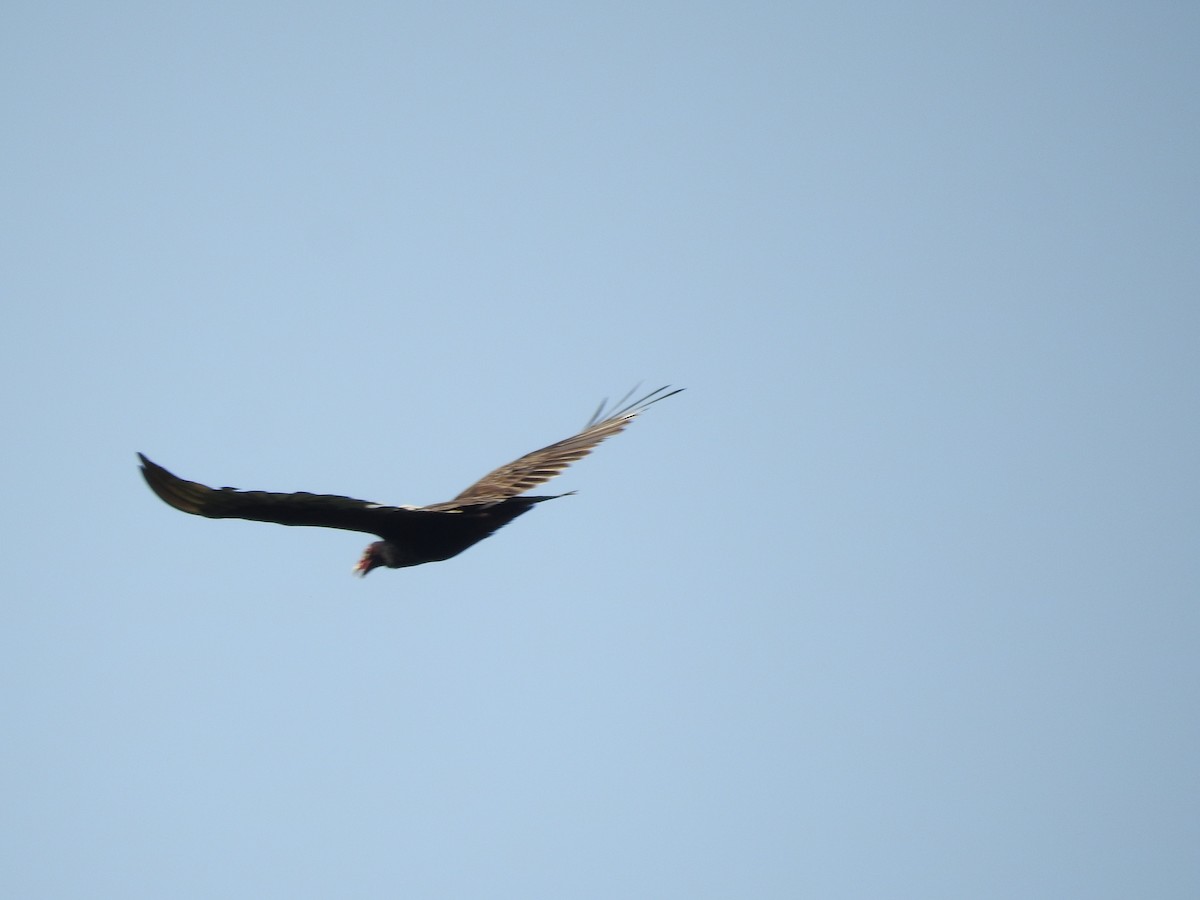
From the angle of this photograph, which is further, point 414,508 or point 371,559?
point 371,559

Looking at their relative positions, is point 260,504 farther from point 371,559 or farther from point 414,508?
point 371,559

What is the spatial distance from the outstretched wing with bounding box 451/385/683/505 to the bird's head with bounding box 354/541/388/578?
0.74 m

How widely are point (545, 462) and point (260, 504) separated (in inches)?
130

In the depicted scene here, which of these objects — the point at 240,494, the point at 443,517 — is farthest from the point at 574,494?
the point at 240,494

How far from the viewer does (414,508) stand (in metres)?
9.73

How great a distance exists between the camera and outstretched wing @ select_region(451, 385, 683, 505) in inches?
442

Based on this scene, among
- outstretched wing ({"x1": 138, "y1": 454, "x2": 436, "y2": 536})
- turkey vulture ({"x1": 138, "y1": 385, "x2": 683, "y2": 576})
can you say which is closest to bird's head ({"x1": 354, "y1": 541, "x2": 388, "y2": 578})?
A: turkey vulture ({"x1": 138, "y1": 385, "x2": 683, "y2": 576})

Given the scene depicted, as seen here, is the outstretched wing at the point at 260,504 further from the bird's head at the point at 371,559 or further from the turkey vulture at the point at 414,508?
the bird's head at the point at 371,559

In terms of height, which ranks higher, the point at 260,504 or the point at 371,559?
the point at 371,559

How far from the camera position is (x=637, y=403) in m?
12.8

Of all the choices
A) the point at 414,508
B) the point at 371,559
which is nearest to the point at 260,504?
the point at 414,508

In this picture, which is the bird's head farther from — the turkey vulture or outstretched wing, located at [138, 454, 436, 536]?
outstretched wing, located at [138, 454, 436, 536]

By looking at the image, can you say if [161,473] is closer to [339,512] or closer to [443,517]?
[339,512]

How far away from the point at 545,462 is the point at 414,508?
2374mm
